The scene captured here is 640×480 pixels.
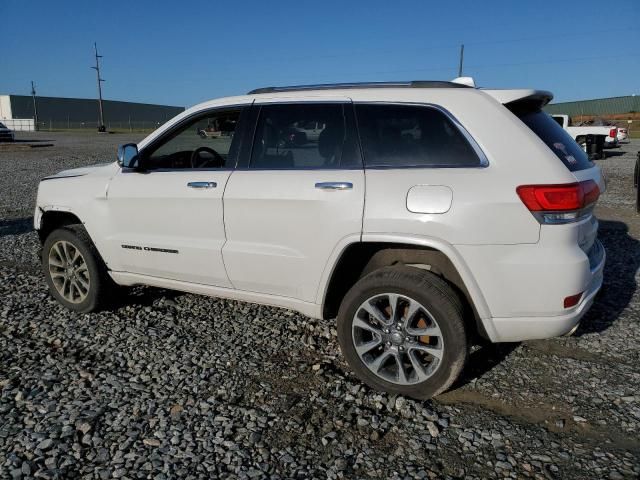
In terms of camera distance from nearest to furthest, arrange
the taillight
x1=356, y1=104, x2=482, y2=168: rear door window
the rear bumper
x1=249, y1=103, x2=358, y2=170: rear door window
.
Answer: the taillight
the rear bumper
x1=356, y1=104, x2=482, y2=168: rear door window
x1=249, y1=103, x2=358, y2=170: rear door window

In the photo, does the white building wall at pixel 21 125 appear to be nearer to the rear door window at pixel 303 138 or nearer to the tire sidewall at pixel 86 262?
the tire sidewall at pixel 86 262

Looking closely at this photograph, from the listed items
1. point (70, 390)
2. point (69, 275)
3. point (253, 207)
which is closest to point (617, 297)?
point (253, 207)

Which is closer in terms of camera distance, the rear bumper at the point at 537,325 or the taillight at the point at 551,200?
the taillight at the point at 551,200

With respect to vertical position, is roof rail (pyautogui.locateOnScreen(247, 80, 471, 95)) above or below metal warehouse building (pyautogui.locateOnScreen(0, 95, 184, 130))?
below

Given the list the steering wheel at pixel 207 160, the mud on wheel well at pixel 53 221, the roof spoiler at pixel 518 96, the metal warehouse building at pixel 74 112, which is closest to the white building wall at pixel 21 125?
the metal warehouse building at pixel 74 112

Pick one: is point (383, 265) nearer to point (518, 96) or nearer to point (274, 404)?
point (274, 404)

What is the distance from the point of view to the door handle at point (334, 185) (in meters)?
3.21

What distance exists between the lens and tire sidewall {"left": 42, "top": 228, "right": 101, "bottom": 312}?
438 centimetres

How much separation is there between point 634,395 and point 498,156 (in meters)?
1.73

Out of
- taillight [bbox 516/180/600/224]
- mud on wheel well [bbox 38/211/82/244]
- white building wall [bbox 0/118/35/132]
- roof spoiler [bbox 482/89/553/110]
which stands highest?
white building wall [bbox 0/118/35/132]

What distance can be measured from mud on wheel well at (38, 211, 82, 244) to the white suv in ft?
2.38

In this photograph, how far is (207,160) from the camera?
4.27 m

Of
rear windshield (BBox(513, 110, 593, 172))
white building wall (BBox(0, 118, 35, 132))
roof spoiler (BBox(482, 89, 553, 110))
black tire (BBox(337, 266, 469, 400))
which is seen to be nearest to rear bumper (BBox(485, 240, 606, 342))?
black tire (BBox(337, 266, 469, 400))

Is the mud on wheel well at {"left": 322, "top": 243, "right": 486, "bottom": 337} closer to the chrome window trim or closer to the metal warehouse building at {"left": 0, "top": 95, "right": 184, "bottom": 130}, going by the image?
the chrome window trim
